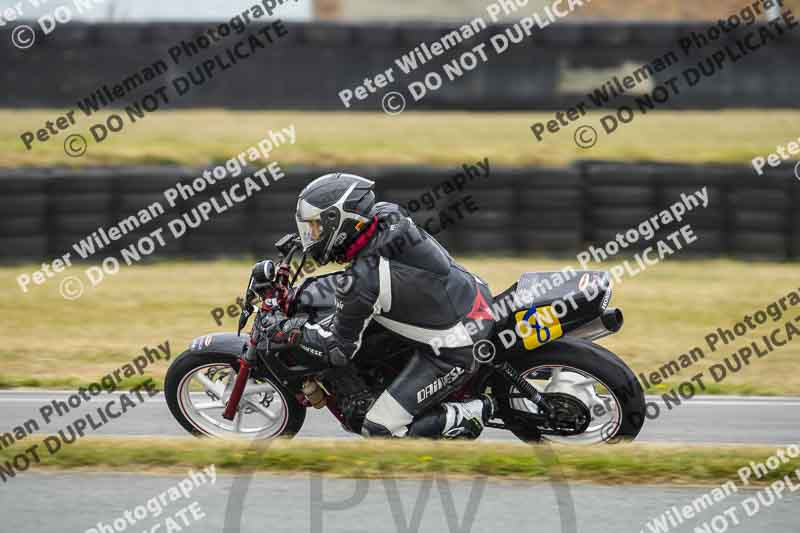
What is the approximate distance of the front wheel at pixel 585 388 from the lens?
5785mm

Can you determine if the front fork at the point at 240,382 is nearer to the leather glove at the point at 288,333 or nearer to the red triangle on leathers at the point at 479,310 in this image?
the leather glove at the point at 288,333

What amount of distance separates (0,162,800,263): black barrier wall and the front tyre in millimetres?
5394

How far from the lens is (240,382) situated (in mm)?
5938

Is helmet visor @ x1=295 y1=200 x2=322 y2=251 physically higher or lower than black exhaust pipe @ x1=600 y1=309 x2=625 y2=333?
higher

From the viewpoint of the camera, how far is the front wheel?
579 cm

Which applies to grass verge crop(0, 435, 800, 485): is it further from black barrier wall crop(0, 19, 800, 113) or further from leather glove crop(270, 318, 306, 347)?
black barrier wall crop(0, 19, 800, 113)

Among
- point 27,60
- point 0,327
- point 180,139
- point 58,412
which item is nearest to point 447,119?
point 180,139

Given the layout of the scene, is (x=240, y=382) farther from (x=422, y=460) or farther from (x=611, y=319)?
(x=611, y=319)

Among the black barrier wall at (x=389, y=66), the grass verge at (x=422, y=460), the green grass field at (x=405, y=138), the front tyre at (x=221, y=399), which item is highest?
the black barrier wall at (x=389, y=66)

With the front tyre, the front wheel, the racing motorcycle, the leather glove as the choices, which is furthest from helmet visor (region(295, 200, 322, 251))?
the front wheel

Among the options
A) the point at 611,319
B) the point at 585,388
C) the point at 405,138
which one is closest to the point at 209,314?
the point at 585,388

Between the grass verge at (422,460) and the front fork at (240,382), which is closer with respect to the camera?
the grass verge at (422,460)

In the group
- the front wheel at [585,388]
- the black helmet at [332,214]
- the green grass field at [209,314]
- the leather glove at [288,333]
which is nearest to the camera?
the black helmet at [332,214]

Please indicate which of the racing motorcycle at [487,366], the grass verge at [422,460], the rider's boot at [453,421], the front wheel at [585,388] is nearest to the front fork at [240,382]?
the racing motorcycle at [487,366]
